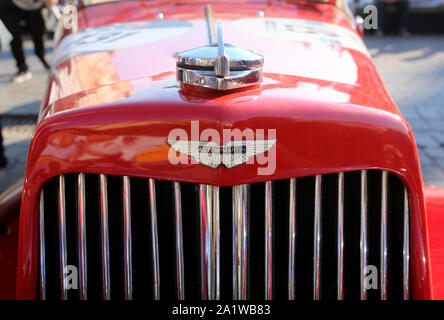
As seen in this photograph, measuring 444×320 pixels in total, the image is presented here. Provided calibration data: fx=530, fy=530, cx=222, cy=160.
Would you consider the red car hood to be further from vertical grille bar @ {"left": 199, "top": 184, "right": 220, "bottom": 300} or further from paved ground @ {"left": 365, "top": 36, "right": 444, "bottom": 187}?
paved ground @ {"left": 365, "top": 36, "right": 444, "bottom": 187}

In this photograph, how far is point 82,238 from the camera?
1.61m

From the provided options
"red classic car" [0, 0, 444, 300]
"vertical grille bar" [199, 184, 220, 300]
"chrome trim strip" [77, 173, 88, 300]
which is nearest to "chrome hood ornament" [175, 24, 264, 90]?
"red classic car" [0, 0, 444, 300]

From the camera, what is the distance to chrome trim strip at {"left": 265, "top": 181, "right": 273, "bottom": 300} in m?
1.54

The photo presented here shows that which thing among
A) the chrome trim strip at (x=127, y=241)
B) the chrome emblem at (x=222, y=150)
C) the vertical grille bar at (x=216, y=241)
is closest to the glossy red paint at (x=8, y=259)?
the chrome trim strip at (x=127, y=241)

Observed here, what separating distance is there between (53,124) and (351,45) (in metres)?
1.30

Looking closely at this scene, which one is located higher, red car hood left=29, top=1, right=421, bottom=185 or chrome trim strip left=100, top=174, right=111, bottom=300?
red car hood left=29, top=1, right=421, bottom=185

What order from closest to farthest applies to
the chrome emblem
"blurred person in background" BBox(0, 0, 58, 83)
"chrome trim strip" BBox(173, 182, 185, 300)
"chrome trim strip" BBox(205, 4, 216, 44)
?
the chrome emblem, "chrome trim strip" BBox(173, 182, 185, 300), "chrome trim strip" BBox(205, 4, 216, 44), "blurred person in background" BBox(0, 0, 58, 83)

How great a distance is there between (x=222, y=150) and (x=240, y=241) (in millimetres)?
309

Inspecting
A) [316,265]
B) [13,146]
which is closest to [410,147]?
[316,265]

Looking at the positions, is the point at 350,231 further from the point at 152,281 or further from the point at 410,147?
the point at 152,281

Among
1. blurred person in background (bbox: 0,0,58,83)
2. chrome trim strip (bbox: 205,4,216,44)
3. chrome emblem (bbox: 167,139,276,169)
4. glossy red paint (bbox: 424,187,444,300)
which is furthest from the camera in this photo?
blurred person in background (bbox: 0,0,58,83)

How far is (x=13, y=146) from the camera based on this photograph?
489 centimetres

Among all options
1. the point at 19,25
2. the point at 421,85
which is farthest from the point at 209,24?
the point at 421,85

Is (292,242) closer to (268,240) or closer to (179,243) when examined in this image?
(268,240)
